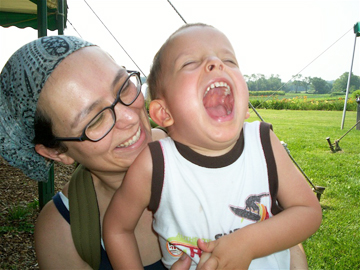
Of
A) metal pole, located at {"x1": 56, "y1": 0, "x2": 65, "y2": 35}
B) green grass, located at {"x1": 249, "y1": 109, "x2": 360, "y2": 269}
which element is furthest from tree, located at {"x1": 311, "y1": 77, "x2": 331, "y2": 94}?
metal pole, located at {"x1": 56, "y1": 0, "x2": 65, "y2": 35}

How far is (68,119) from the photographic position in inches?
55.4

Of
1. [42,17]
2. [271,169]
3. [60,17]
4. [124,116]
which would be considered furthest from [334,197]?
[60,17]

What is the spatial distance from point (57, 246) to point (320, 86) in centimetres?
2584

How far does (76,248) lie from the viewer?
1.56m

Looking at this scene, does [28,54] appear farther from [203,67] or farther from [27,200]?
[27,200]

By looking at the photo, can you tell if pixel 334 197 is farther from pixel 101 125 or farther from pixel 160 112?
pixel 101 125

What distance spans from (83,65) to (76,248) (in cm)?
100

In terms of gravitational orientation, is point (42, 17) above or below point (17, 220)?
above

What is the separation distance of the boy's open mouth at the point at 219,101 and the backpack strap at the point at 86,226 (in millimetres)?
843

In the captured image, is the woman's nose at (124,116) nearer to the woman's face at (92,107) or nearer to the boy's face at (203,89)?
the woman's face at (92,107)

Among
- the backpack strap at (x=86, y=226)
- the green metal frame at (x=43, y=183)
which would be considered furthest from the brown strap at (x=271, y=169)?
the green metal frame at (x=43, y=183)

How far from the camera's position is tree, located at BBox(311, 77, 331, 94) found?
23156 millimetres

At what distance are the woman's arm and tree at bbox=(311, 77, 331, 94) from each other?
25020mm

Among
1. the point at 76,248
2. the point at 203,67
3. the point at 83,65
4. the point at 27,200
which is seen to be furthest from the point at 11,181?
the point at 203,67
